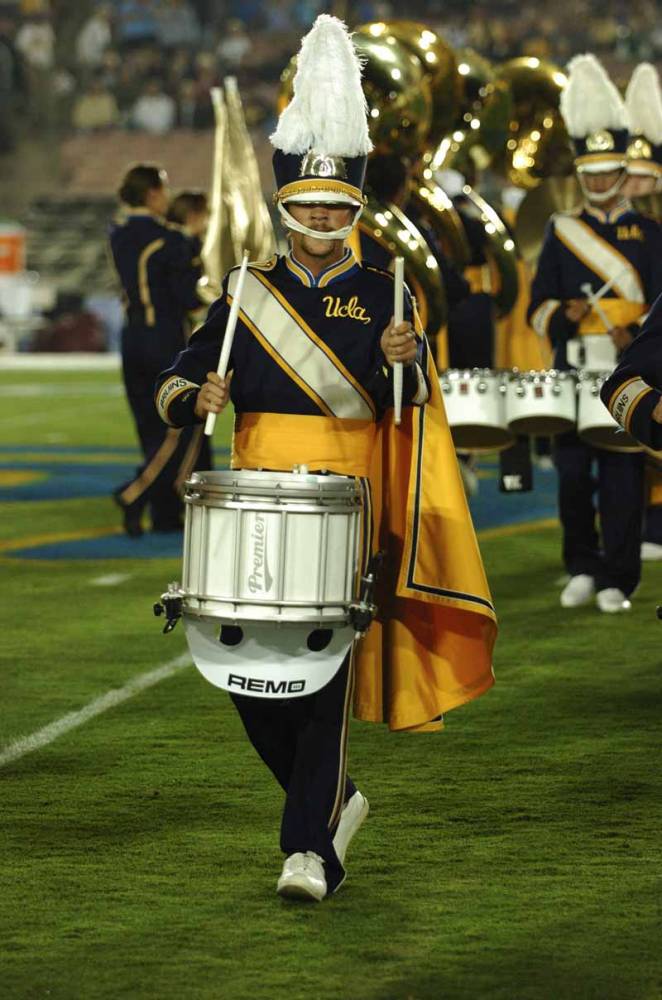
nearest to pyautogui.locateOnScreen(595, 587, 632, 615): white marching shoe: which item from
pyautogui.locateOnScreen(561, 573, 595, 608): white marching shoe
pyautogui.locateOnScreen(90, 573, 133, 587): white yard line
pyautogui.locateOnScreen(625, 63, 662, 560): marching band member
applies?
pyautogui.locateOnScreen(561, 573, 595, 608): white marching shoe

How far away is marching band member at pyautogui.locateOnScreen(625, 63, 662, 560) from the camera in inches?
374

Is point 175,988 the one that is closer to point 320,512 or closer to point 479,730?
point 320,512

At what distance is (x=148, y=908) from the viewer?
4.33 meters

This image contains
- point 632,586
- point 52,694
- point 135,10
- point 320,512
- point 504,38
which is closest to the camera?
point 320,512

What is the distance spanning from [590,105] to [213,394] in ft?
15.4

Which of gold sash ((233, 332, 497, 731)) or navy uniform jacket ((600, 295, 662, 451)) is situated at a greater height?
navy uniform jacket ((600, 295, 662, 451))

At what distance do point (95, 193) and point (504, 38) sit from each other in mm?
6691

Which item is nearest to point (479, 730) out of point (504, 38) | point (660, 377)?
point (660, 377)

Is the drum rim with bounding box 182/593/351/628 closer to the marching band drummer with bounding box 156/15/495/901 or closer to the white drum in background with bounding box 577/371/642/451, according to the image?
the marching band drummer with bounding box 156/15/495/901

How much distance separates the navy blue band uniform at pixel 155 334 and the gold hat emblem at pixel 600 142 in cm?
280

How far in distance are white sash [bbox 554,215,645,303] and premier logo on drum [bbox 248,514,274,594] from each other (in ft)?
14.1

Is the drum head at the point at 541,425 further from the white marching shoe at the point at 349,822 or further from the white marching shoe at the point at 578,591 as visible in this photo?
the white marching shoe at the point at 349,822

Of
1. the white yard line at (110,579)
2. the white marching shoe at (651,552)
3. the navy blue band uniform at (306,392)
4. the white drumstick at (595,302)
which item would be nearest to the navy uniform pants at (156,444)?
the white yard line at (110,579)

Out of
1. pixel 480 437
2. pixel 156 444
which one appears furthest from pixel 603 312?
pixel 156 444
